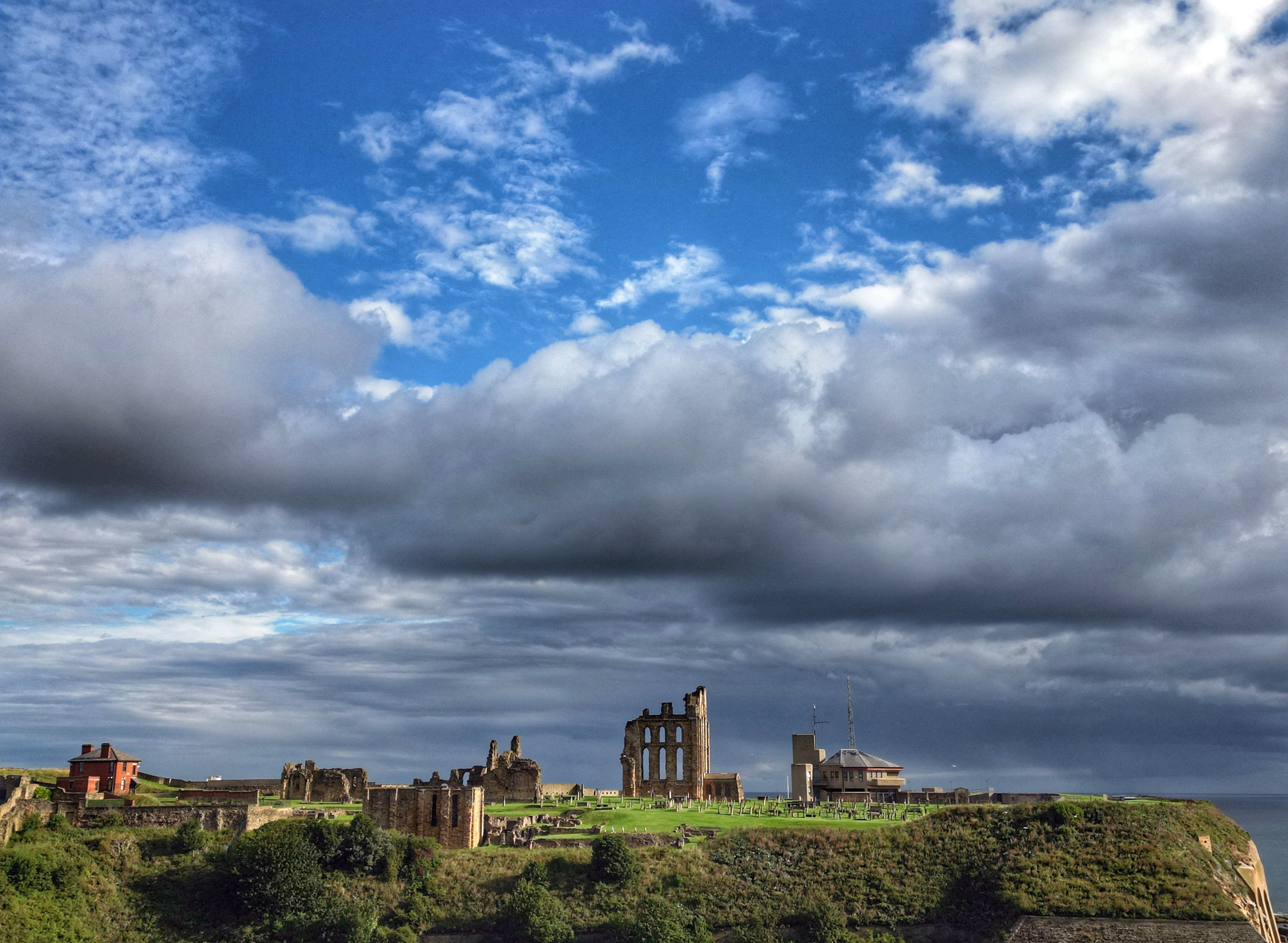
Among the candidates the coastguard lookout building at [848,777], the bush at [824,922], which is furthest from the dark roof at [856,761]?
the bush at [824,922]

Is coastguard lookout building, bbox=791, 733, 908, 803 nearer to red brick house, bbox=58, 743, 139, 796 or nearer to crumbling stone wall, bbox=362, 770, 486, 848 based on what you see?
crumbling stone wall, bbox=362, 770, 486, 848

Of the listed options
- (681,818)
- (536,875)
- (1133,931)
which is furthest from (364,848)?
(1133,931)

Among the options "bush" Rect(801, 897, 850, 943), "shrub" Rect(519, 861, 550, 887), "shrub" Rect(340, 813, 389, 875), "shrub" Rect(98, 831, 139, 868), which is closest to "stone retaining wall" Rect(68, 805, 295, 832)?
"shrub" Rect(98, 831, 139, 868)

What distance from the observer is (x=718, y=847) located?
59.7 metres

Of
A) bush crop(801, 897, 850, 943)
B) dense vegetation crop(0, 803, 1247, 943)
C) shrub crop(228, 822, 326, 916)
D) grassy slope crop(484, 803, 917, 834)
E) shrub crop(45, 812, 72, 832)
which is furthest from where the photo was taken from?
grassy slope crop(484, 803, 917, 834)

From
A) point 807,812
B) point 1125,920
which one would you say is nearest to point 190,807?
point 807,812

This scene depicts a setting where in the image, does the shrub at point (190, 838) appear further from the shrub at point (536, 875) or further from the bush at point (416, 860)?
the shrub at point (536, 875)

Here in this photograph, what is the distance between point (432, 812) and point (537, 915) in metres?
13.0

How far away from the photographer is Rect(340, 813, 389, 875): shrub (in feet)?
184

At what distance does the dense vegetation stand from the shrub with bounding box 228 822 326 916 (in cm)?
8

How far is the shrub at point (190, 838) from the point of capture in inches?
2192

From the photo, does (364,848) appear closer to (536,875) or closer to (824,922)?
(536,875)

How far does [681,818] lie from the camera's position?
68938 mm

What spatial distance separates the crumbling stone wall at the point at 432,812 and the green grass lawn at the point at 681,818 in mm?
8447
